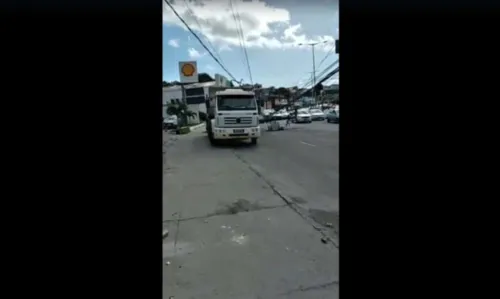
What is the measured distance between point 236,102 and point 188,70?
1181cm

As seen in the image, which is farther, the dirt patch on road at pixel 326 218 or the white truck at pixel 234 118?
the white truck at pixel 234 118

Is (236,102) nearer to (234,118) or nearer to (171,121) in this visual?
(234,118)

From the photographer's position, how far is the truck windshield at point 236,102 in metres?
11.5

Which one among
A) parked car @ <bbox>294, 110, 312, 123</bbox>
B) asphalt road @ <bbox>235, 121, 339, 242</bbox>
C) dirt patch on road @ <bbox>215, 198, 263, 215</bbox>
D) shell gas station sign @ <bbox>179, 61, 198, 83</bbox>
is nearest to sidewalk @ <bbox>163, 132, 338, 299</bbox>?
dirt patch on road @ <bbox>215, 198, 263, 215</bbox>

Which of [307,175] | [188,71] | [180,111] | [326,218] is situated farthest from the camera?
[180,111]

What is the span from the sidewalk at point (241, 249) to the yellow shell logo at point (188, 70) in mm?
17605

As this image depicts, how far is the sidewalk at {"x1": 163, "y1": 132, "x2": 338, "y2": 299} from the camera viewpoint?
2344 mm

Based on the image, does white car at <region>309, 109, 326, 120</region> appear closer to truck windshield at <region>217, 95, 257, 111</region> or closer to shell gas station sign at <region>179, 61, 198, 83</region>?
shell gas station sign at <region>179, 61, 198, 83</region>

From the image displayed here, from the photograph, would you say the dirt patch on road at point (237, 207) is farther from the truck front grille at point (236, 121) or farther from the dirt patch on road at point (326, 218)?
the truck front grille at point (236, 121)

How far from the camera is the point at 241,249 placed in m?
3.02

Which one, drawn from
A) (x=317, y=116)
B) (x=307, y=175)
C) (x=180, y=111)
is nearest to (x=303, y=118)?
(x=317, y=116)

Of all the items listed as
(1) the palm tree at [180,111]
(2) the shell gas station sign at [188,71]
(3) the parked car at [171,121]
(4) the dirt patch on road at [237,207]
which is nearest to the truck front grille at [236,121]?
(4) the dirt patch on road at [237,207]
